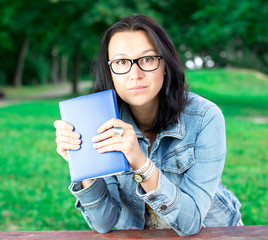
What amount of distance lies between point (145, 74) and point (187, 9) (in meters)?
14.8

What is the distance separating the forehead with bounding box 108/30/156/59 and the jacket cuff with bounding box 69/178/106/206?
21.3 inches

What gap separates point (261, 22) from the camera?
10.5 m

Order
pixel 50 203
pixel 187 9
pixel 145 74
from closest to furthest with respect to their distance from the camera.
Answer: pixel 145 74 → pixel 50 203 → pixel 187 9

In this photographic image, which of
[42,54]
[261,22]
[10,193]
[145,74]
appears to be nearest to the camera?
[145,74]

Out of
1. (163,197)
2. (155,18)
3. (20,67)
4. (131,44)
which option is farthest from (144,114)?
(20,67)

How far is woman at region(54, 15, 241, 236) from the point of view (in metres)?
1.30

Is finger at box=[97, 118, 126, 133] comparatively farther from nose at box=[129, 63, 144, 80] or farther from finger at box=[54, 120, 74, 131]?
nose at box=[129, 63, 144, 80]

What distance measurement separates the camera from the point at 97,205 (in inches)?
58.7

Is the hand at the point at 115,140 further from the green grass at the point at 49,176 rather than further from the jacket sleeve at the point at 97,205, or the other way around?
the green grass at the point at 49,176

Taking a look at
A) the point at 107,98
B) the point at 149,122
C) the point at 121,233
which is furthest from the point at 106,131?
the point at 149,122

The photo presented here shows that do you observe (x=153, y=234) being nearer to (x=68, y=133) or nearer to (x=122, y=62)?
(x=68, y=133)

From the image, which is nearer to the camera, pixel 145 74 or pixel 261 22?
pixel 145 74

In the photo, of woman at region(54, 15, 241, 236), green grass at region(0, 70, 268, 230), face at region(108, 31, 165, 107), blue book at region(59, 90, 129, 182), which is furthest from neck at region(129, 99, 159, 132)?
blue book at region(59, 90, 129, 182)

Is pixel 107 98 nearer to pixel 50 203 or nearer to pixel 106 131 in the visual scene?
pixel 106 131
